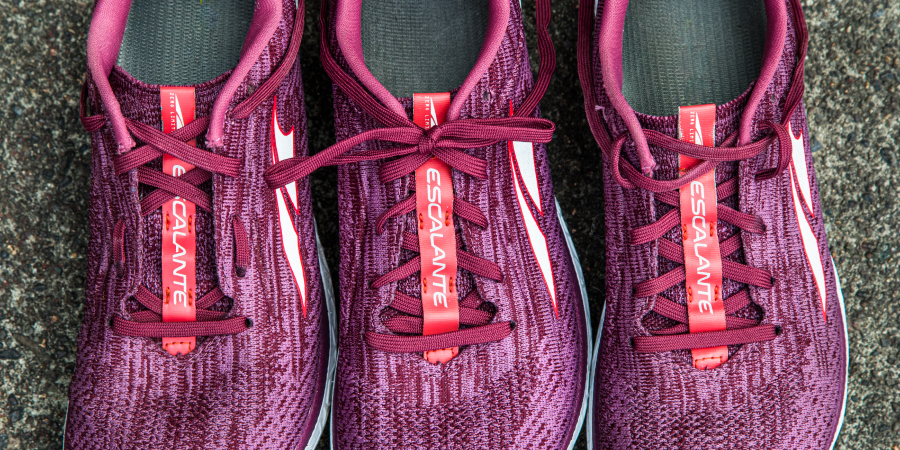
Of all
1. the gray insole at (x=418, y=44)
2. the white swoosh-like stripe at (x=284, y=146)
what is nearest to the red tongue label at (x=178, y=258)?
the white swoosh-like stripe at (x=284, y=146)

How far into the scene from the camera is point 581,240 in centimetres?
120

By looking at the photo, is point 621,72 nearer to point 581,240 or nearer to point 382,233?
point 581,240

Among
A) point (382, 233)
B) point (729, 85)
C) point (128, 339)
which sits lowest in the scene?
point (128, 339)

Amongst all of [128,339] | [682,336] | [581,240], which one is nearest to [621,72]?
[581,240]

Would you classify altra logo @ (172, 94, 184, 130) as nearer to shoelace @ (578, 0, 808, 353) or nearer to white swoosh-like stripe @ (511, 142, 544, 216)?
white swoosh-like stripe @ (511, 142, 544, 216)

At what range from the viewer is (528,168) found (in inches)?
40.3

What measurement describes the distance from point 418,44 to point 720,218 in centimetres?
63

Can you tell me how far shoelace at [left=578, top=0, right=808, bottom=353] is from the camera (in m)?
Result: 0.93

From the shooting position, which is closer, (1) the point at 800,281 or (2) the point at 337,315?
(1) the point at 800,281

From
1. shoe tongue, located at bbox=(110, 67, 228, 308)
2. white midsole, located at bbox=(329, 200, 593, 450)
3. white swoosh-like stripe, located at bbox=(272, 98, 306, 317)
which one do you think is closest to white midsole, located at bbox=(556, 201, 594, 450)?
white midsole, located at bbox=(329, 200, 593, 450)

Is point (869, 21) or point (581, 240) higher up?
point (869, 21)

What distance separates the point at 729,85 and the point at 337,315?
0.88 meters

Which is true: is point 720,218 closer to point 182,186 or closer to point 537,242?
point 537,242

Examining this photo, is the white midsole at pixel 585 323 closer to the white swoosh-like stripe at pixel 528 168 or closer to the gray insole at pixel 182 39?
the white swoosh-like stripe at pixel 528 168
